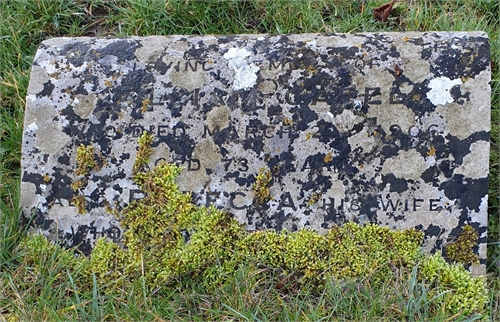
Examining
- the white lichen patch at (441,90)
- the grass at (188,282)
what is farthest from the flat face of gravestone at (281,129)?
the grass at (188,282)

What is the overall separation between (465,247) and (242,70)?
Answer: 4.45ft

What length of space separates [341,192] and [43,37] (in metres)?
2.27

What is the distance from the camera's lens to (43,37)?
3.46 metres

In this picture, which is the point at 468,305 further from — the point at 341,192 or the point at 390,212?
the point at 341,192

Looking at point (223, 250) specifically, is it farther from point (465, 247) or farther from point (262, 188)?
point (465, 247)

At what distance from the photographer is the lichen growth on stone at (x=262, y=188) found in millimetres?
2510

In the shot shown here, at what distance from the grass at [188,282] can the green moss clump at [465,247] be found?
0.18 metres

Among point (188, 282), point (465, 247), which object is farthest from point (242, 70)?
point (465, 247)

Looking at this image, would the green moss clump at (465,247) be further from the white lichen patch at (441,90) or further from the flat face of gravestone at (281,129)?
the white lichen patch at (441,90)

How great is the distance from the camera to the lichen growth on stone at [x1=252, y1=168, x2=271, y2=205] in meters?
2.51

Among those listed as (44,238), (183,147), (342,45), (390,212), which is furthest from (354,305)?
(44,238)

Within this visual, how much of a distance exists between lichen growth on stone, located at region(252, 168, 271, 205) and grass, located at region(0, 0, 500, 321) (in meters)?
0.33

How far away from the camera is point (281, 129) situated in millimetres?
2549

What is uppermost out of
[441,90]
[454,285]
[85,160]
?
[441,90]
